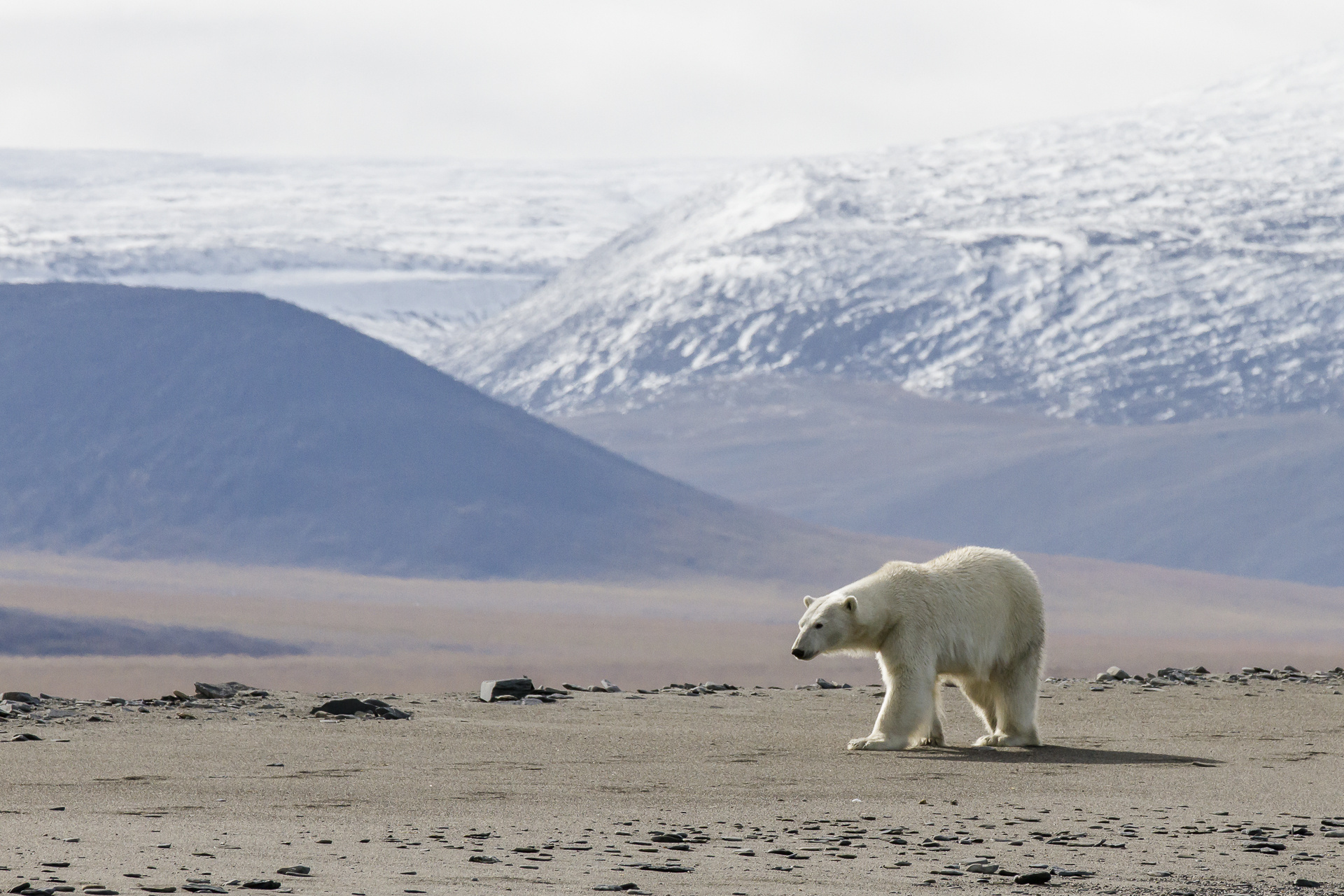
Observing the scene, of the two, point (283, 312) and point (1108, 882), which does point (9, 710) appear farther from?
point (283, 312)

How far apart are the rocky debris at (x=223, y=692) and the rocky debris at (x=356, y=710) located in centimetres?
155

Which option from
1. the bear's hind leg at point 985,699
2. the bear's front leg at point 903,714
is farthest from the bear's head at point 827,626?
the bear's hind leg at point 985,699

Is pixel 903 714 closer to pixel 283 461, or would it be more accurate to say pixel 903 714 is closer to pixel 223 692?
pixel 223 692

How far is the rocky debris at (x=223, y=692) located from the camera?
20.8 m

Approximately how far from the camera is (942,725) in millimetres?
17953

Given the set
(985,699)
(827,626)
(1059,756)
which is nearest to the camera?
(1059,756)

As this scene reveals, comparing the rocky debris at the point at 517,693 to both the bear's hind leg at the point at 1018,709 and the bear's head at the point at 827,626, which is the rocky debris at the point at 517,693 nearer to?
the bear's head at the point at 827,626

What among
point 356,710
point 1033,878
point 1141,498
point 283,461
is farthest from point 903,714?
point 1141,498

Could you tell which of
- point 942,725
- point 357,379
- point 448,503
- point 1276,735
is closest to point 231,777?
point 942,725

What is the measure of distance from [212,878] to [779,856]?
11.1ft

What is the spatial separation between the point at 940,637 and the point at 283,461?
110071 millimetres

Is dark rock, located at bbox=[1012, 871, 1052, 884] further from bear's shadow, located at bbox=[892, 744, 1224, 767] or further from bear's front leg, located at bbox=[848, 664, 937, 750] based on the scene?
bear's front leg, located at bbox=[848, 664, 937, 750]

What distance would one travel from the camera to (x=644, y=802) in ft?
45.7

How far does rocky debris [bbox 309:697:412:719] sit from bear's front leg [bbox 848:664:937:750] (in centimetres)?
504
